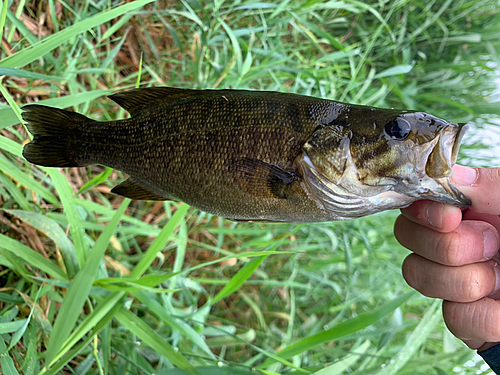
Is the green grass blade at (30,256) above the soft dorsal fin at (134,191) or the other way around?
the other way around

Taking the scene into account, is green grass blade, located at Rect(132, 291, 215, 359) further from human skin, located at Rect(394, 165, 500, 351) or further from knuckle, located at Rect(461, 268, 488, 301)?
knuckle, located at Rect(461, 268, 488, 301)

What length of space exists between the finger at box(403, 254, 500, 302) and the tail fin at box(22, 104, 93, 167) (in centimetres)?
124

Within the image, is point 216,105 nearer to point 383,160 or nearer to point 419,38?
point 383,160

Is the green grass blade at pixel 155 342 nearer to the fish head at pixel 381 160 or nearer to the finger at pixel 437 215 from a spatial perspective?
the fish head at pixel 381 160

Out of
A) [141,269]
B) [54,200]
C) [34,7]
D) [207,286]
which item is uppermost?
[34,7]

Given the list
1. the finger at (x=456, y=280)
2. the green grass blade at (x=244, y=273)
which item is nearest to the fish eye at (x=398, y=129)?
the finger at (x=456, y=280)

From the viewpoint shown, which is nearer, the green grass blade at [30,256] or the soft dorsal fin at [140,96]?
the soft dorsal fin at [140,96]

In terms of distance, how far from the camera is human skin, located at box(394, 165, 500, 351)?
108 cm

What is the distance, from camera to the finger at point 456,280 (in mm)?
1164

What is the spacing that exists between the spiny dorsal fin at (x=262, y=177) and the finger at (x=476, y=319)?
76 cm

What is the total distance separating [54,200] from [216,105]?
1.00 meters

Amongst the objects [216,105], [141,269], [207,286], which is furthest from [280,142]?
[207,286]

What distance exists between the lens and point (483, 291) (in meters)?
1.18

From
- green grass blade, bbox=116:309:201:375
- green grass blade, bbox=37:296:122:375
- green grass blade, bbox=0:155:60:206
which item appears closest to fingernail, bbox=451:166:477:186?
green grass blade, bbox=116:309:201:375
